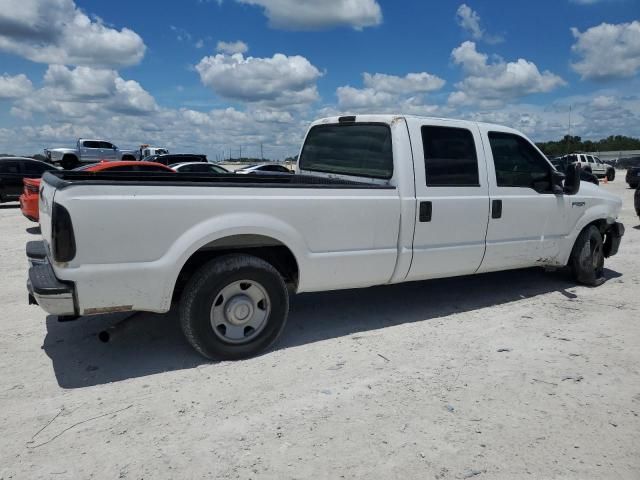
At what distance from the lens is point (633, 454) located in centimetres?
279

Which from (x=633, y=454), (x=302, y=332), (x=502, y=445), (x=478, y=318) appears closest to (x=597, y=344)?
(x=478, y=318)

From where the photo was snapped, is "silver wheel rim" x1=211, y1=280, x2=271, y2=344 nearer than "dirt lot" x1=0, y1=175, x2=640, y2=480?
No

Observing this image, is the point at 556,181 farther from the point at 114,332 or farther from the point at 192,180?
the point at 114,332

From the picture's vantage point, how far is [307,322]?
4.82m

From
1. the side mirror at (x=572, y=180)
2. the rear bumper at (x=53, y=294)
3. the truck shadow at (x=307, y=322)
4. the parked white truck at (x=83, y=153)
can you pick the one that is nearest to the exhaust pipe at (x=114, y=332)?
the truck shadow at (x=307, y=322)

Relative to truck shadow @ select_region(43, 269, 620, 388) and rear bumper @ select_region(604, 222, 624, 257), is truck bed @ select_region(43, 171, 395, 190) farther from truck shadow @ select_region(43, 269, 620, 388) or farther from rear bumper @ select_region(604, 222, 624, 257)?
rear bumper @ select_region(604, 222, 624, 257)

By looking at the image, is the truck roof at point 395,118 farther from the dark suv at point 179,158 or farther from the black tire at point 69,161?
the black tire at point 69,161

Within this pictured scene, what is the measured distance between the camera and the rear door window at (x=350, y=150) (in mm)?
4676

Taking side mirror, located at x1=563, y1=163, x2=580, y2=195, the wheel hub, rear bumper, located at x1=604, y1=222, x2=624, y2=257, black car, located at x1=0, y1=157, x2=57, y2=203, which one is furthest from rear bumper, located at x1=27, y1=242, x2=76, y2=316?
black car, located at x1=0, y1=157, x2=57, y2=203

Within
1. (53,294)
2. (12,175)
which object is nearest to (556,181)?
(53,294)

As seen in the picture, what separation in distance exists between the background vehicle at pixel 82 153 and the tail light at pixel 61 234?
32.8 meters

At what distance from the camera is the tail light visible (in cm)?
314

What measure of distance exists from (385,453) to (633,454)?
1.37 metres

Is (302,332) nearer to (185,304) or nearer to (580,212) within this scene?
(185,304)
